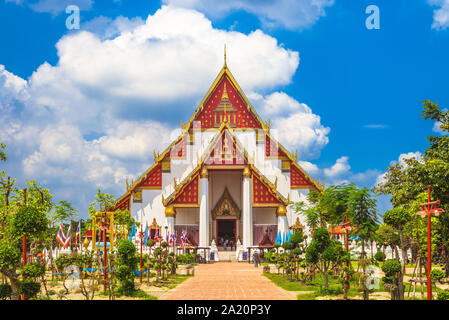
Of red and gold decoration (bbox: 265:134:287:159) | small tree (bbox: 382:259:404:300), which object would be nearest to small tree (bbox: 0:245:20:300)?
small tree (bbox: 382:259:404:300)

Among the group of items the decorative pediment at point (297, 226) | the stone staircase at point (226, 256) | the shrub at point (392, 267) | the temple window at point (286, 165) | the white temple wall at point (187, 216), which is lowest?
the stone staircase at point (226, 256)

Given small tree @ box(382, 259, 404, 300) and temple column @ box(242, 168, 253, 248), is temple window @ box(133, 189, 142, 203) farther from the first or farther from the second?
small tree @ box(382, 259, 404, 300)

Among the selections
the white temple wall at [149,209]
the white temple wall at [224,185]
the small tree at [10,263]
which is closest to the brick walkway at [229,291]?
the small tree at [10,263]

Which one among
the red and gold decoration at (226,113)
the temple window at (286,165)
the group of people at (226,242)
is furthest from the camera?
the red and gold decoration at (226,113)

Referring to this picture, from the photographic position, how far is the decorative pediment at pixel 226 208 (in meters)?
41.0

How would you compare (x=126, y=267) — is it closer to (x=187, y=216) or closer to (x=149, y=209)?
(x=149, y=209)

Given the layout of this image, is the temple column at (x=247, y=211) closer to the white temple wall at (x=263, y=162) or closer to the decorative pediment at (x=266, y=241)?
the decorative pediment at (x=266, y=241)

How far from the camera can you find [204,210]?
37875 mm

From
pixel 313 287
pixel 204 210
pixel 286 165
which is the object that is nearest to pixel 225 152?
pixel 204 210

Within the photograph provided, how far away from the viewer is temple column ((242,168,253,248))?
1481 inches

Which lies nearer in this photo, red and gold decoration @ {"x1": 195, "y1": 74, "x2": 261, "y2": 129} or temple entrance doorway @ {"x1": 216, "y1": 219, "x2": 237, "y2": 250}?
red and gold decoration @ {"x1": 195, "y1": 74, "x2": 261, "y2": 129}

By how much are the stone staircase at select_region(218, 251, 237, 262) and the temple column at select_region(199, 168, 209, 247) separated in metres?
1.81

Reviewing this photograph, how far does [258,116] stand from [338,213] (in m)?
21.0

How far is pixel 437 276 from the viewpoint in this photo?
49.1ft
